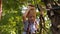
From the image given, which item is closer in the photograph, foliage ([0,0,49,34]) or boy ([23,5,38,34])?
boy ([23,5,38,34])

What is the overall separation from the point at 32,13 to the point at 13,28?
347 centimetres

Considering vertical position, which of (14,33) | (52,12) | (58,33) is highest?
(52,12)

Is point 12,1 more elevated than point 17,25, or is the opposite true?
point 12,1

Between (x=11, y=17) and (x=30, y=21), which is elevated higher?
(x=30, y=21)

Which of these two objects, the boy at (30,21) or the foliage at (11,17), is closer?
the boy at (30,21)

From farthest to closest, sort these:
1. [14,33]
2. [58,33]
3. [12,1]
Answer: [14,33] → [12,1] → [58,33]

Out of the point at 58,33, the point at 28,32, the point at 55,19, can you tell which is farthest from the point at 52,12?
the point at 28,32

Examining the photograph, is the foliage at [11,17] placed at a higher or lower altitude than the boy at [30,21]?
lower

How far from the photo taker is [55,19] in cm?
312

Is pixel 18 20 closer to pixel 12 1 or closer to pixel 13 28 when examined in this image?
pixel 13 28

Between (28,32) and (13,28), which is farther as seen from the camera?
Result: (13,28)

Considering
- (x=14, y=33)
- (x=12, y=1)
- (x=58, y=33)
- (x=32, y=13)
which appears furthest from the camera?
(x=14, y=33)

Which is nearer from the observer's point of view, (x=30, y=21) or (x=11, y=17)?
(x=30, y=21)

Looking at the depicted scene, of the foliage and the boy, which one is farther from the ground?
the boy
